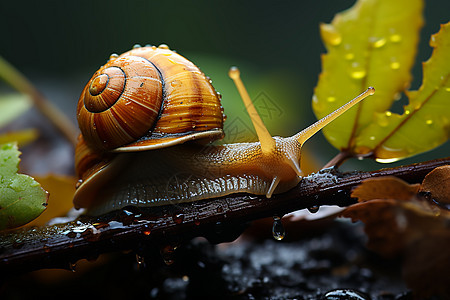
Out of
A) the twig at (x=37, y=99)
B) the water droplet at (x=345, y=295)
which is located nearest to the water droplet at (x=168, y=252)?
the water droplet at (x=345, y=295)

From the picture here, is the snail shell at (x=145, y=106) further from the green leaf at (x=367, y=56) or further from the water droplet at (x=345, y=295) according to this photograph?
the water droplet at (x=345, y=295)

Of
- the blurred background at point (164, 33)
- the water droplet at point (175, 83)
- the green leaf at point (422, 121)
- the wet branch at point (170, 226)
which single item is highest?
the blurred background at point (164, 33)

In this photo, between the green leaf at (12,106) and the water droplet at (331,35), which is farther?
the green leaf at (12,106)

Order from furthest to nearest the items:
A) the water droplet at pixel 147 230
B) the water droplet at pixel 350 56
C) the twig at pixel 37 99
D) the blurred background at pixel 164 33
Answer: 1. the blurred background at pixel 164 33
2. the twig at pixel 37 99
3. the water droplet at pixel 350 56
4. the water droplet at pixel 147 230

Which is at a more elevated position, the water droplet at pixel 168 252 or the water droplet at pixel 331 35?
the water droplet at pixel 331 35

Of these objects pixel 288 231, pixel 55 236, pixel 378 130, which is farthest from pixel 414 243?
pixel 55 236

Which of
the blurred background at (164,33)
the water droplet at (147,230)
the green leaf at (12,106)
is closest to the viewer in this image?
the water droplet at (147,230)

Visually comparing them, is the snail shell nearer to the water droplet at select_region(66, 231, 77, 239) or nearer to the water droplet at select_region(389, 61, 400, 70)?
the water droplet at select_region(66, 231, 77, 239)
